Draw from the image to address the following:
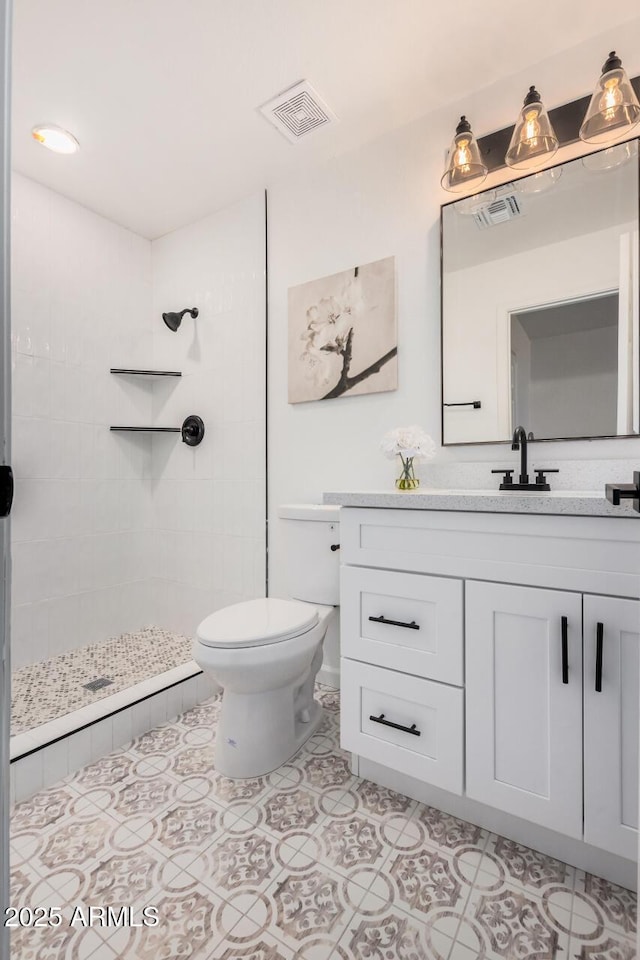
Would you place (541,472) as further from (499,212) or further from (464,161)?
(464,161)

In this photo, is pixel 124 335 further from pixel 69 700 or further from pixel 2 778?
pixel 2 778

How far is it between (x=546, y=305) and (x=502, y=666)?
46.6 inches

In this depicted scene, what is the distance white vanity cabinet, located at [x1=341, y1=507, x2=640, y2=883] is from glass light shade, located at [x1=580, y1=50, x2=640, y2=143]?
4.19 feet

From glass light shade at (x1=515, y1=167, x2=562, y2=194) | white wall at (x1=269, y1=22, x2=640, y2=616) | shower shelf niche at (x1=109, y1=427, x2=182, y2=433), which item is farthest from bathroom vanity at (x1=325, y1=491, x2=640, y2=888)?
shower shelf niche at (x1=109, y1=427, x2=182, y2=433)

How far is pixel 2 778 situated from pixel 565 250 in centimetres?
191

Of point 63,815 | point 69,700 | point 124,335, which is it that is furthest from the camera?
point 124,335

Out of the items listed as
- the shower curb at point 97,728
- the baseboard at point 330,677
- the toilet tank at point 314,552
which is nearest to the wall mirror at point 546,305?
the toilet tank at point 314,552

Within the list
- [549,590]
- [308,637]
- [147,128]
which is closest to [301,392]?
[308,637]

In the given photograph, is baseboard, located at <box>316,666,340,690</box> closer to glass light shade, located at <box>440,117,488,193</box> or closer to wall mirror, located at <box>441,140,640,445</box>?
wall mirror, located at <box>441,140,640,445</box>

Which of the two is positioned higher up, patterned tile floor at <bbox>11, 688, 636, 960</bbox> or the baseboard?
the baseboard

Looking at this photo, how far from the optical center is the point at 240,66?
1613 mm

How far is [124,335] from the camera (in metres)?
2.61

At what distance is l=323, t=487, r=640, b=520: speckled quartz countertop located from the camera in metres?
1.01

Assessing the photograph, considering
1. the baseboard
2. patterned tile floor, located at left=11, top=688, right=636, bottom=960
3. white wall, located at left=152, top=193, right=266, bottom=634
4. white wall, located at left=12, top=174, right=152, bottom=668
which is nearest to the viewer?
patterned tile floor, located at left=11, top=688, right=636, bottom=960
